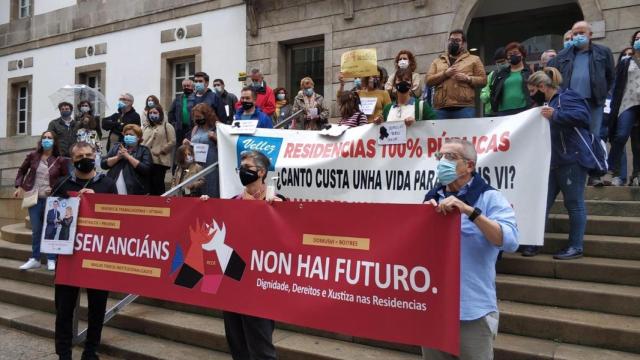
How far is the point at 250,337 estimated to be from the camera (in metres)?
3.60

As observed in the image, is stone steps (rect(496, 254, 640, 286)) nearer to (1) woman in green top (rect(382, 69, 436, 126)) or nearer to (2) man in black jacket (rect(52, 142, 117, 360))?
(1) woman in green top (rect(382, 69, 436, 126))

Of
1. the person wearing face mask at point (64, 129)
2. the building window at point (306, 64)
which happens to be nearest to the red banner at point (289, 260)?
the person wearing face mask at point (64, 129)

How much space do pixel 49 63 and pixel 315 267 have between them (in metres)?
16.9

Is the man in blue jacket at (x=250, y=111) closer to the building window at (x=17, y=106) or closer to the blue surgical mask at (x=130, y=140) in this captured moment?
the blue surgical mask at (x=130, y=140)

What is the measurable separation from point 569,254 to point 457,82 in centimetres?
214

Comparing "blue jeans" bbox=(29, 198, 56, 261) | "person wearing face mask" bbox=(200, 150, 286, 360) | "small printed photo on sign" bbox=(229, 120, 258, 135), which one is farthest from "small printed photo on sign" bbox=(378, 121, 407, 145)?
"blue jeans" bbox=(29, 198, 56, 261)

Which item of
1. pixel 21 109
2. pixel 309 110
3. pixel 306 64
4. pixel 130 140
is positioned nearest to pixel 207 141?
pixel 130 140

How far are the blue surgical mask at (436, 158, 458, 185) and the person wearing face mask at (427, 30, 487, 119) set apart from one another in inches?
129

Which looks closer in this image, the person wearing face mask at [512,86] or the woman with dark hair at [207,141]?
the person wearing face mask at [512,86]

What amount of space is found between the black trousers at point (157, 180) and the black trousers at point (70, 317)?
2.51m

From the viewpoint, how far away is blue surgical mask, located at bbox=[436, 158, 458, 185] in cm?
283

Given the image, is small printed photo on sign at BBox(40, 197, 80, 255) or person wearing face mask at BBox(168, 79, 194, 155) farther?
person wearing face mask at BBox(168, 79, 194, 155)

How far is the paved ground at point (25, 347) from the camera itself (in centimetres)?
505

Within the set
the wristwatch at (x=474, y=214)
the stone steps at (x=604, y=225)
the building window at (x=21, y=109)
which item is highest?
the building window at (x=21, y=109)
